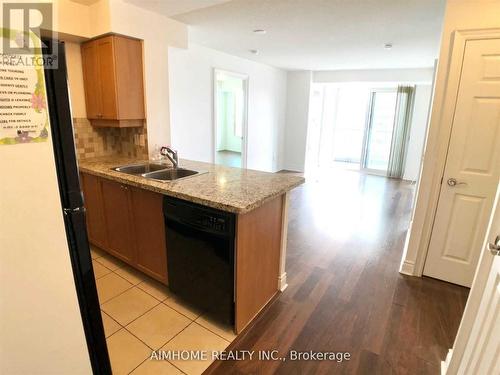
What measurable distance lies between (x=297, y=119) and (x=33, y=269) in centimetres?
645

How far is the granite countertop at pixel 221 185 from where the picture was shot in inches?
66.9

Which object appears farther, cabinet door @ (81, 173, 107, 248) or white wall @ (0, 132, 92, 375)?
cabinet door @ (81, 173, 107, 248)

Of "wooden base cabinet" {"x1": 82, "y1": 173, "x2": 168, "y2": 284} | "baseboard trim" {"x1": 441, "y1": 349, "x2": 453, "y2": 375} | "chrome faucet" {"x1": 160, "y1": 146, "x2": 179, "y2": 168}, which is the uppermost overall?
"chrome faucet" {"x1": 160, "y1": 146, "x2": 179, "y2": 168}

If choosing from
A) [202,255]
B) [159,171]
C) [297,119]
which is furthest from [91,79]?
[297,119]

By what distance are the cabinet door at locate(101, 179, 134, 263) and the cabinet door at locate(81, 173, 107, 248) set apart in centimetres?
9

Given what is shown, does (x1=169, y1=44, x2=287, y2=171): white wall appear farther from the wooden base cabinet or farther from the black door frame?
the black door frame

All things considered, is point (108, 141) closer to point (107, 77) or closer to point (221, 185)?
point (107, 77)

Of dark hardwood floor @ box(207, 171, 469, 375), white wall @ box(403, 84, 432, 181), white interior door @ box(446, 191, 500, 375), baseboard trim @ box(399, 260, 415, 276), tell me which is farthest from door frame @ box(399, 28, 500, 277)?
white wall @ box(403, 84, 432, 181)

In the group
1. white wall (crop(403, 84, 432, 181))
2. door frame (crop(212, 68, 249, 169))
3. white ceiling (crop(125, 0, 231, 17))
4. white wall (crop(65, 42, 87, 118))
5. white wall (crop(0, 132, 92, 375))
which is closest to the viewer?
white wall (crop(0, 132, 92, 375))

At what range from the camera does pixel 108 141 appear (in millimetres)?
3393

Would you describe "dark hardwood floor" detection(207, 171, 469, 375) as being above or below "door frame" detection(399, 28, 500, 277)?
below

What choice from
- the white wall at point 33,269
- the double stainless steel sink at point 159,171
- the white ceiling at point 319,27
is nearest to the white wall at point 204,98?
the white ceiling at point 319,27

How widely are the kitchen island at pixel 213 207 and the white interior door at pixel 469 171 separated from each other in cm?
134

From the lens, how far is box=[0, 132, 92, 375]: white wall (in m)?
0.83
